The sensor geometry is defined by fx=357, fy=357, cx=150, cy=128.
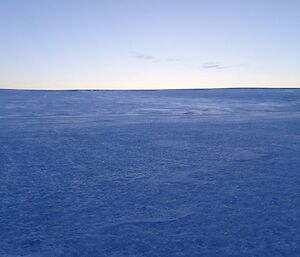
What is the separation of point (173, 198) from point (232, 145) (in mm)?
3677

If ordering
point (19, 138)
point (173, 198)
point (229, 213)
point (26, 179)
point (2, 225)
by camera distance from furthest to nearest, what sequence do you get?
point (19, 138) < point (26, 179) < point (173, 198) < point (229, 213) < point (2, 225)

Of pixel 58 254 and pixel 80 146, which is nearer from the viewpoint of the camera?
pixel 58 254

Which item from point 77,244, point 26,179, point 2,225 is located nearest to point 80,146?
point 26,179

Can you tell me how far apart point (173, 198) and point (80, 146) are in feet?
12.0

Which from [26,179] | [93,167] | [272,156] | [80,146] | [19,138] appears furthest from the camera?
[19,138]

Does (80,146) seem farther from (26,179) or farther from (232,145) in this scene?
(232,145)

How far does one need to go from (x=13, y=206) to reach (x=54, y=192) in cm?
56

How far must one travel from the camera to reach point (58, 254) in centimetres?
272

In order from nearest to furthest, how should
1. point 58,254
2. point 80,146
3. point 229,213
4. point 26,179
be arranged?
point 58,254, point 229,213, point 26,179, point 80,146

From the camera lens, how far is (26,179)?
15.6 feet

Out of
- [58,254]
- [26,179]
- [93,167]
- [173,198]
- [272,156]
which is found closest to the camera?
[58,254]

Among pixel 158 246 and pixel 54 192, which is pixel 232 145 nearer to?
pixel 54 192

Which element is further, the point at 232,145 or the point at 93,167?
the point at 232,145

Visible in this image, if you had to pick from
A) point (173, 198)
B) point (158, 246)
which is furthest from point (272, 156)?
point (158, 246)
